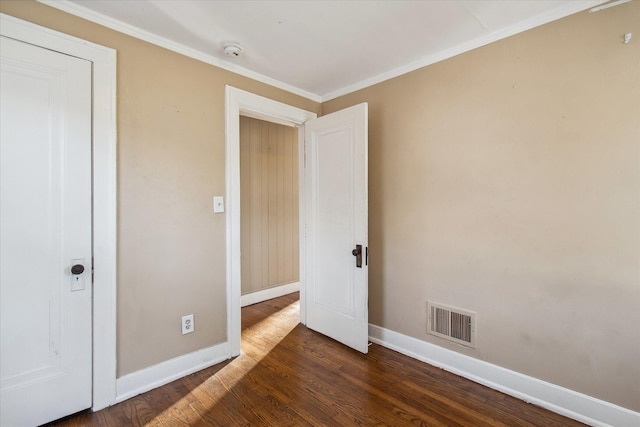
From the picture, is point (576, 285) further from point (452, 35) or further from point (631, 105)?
point (452, 35)

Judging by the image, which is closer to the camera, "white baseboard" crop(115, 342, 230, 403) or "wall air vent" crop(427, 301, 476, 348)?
"white baseboard" crop(115, 342, 230, 403)

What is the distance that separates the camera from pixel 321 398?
196 centimetres

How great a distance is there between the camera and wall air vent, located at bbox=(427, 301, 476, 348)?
2.20 metres

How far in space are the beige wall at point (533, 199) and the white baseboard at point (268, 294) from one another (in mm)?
1979

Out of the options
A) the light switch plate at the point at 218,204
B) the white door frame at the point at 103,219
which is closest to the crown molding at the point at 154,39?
the white door frame at the point at 103,219

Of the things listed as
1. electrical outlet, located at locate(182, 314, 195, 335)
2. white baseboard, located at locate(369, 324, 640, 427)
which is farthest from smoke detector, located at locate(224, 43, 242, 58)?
white baseboard, located at locate(369, 324, 640, 427)

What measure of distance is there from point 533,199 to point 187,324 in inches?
104

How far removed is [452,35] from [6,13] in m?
2.69

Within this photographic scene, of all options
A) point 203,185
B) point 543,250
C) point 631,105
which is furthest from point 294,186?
point 631,105

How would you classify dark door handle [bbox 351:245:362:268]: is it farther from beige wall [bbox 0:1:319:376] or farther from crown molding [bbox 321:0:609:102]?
crown molding [bbox 321:0:609:102]

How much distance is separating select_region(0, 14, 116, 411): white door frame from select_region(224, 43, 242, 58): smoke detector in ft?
2.43

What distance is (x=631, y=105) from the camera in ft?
5.29

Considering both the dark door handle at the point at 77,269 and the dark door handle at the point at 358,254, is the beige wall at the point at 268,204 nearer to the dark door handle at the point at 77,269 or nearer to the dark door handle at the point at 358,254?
the dark door handle at the point at 358,254

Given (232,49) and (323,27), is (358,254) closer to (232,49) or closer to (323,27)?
(323,27)
